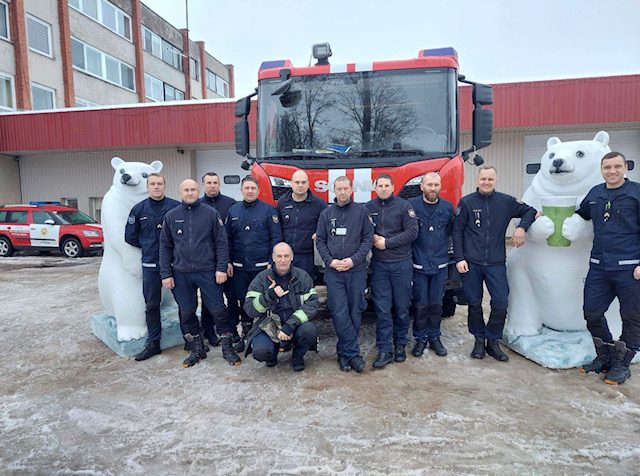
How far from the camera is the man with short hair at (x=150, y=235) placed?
4535 mm

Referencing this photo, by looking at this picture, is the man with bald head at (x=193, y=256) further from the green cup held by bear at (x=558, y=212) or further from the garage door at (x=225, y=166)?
the garage door at (x=225, y=166)

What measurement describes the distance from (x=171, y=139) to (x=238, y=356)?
419 inches

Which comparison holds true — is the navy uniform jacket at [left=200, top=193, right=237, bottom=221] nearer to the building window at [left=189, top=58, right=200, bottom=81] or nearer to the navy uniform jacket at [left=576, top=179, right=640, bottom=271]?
the navy uniform jacket at [left=576, top=179, right=640, bottom=271]

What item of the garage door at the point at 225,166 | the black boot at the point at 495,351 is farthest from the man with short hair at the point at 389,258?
the garage door at the point at 225,166

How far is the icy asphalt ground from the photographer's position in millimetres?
2807

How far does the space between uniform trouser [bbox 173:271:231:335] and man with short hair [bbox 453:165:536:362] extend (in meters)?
2.26

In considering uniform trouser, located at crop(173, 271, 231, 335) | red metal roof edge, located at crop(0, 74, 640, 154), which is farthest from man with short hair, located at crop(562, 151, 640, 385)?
red metal roof edge, located at crop(0, 74, 640, 154)

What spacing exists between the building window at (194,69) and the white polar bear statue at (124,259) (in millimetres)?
26857

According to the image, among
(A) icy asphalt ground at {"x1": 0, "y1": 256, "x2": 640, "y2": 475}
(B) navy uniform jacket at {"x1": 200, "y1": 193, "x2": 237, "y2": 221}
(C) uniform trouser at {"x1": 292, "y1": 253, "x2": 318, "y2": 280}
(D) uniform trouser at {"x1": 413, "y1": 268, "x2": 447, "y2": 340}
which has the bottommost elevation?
(A) icy asphalt ground at {"x1": 0, "y1": 256, "x2": 640, "y2": 475}

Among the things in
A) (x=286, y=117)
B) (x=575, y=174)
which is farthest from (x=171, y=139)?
(x=575, y=174)

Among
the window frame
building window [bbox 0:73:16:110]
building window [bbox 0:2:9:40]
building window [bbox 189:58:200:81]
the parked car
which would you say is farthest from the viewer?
building window [bbox 189:58:200:81]

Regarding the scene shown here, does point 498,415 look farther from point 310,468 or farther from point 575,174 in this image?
point 575,174

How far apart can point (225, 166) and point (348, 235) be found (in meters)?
11.9

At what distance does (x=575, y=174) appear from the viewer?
427 centimetres
